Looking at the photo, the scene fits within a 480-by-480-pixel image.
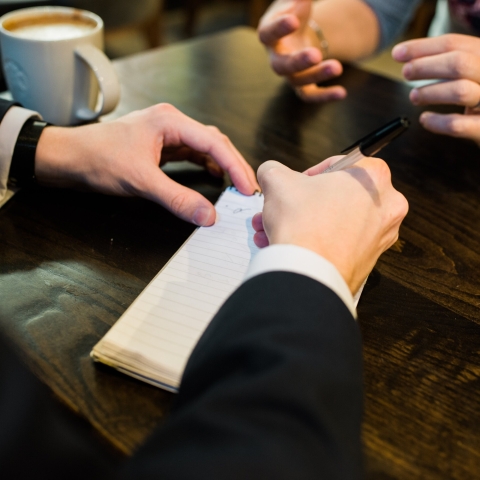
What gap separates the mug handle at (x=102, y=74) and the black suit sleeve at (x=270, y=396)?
0.49m

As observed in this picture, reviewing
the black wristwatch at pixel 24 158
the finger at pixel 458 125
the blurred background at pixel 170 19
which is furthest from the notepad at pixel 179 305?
the blurred background at pixel 170 19

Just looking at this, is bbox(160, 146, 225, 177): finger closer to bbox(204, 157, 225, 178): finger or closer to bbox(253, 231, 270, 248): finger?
bbox(204, 157, 225, 178): finger

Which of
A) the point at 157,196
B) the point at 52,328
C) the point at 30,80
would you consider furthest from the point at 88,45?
the point at 52,328

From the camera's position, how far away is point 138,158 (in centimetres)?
61

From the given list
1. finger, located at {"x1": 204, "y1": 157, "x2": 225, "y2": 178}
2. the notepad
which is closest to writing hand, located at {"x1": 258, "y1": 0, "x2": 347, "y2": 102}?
finger, located at {"x1": 204, "y1": 157, "x2": 225, "y2": 178}

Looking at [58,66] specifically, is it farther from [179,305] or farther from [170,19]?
[170,19]

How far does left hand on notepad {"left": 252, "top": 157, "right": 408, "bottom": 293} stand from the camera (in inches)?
17.2

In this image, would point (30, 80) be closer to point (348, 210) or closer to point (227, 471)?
point (348, 210)

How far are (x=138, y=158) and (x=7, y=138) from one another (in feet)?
0.63

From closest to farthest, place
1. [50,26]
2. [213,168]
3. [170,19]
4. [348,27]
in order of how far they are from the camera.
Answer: [213,168]
[50,26]
[348,27]
[170,19]

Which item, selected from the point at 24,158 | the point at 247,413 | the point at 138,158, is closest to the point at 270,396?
the point at 247,413

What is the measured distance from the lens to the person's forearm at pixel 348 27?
3.59 feet

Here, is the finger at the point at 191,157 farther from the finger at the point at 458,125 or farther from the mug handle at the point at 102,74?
the finger at the point at 458,125

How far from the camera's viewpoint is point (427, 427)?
39cm
